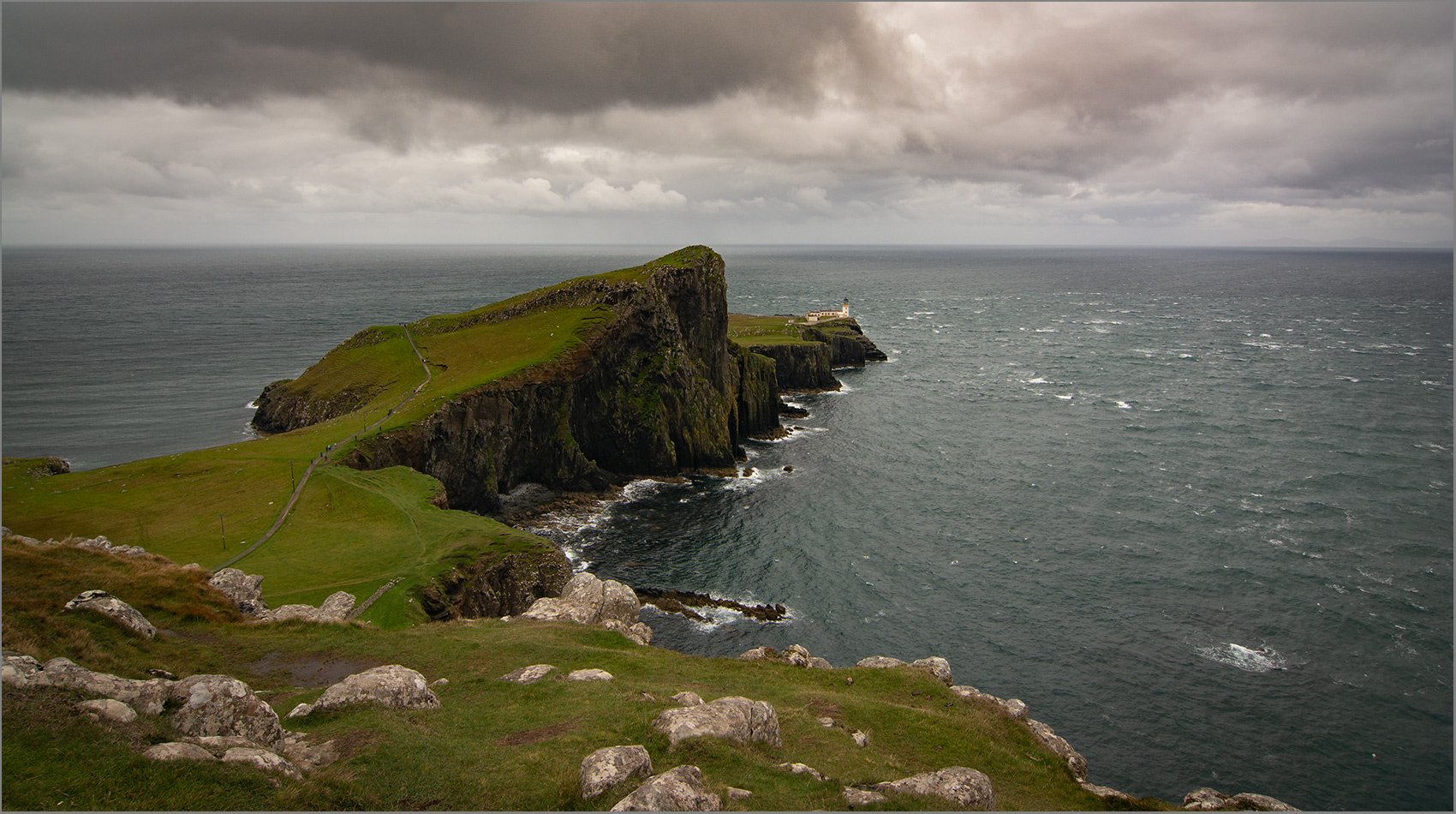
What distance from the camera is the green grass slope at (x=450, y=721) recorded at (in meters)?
15.4

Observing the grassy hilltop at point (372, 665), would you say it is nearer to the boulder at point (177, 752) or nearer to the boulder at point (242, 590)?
the boulder at point (177, 752)

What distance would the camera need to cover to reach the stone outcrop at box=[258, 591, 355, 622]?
1236 inches

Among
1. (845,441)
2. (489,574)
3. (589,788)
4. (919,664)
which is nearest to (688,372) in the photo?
(845,441)

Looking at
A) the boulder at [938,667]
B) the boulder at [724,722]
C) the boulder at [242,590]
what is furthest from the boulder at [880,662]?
the boulder at [242,590]

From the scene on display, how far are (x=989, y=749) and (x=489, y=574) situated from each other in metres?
32.6

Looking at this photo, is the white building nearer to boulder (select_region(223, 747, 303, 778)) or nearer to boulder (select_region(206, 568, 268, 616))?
boulder (select_region(206, 568, 268, 616))

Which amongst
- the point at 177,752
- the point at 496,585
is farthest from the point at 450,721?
the point at 496,585

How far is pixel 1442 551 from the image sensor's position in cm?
5959

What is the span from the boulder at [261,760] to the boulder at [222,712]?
1651 millimetres

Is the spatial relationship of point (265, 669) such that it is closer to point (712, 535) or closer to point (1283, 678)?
point (712, 535)

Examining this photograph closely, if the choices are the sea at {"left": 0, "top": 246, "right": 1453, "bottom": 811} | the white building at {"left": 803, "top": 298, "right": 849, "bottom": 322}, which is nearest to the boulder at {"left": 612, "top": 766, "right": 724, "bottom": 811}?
the sea at {"left": 0, "top": 246, "right": 1453, "bottom": 811}

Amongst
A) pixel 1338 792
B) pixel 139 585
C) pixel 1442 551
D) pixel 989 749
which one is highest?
pixel 139 585

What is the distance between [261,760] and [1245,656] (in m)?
56.2

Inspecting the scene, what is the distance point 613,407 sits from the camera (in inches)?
3366
